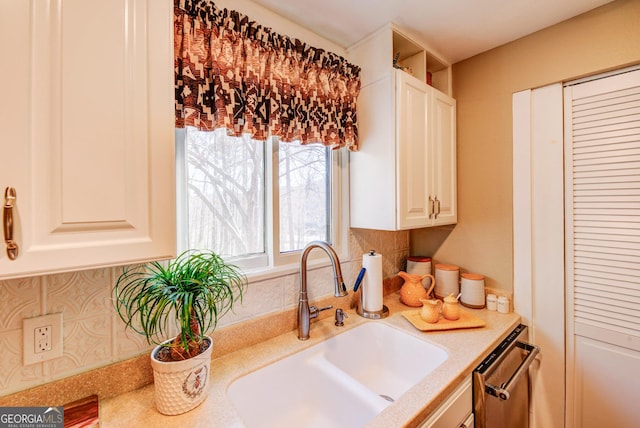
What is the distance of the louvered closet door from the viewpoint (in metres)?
1.17

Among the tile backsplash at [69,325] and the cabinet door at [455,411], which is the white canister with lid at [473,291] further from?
the tile backsplash at [69,325]

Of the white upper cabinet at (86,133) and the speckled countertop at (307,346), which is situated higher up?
the white upper cabinet at (86,133)

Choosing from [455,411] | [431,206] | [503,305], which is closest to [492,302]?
[503,305]

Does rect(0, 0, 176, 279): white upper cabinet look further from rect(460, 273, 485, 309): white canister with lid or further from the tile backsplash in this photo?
rect(460, 273, 485, 309): white canister with lid

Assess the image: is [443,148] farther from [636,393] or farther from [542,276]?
[636,393]

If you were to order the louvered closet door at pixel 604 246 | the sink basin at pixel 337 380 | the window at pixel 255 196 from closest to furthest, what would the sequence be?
the sink basin at pixel 337 380 → the window at pixel 255 196 → the louvered closet door at pixel 604 246

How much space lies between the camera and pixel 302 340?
1182 mm

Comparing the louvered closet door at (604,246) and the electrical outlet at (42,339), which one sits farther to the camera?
the louvered closet door at (604,246)

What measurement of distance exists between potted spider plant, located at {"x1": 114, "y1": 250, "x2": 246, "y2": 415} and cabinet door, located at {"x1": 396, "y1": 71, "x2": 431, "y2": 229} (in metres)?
0.91

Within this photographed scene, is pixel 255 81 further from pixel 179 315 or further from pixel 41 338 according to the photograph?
pixel 41 338

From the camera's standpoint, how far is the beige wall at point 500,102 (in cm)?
119

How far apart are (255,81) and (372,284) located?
1.09 metres

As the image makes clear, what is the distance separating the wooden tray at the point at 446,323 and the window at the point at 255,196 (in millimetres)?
534

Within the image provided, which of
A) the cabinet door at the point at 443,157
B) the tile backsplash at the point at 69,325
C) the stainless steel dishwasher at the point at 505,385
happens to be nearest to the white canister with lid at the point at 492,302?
the stainless steel dishwasher at the point at 505,385
